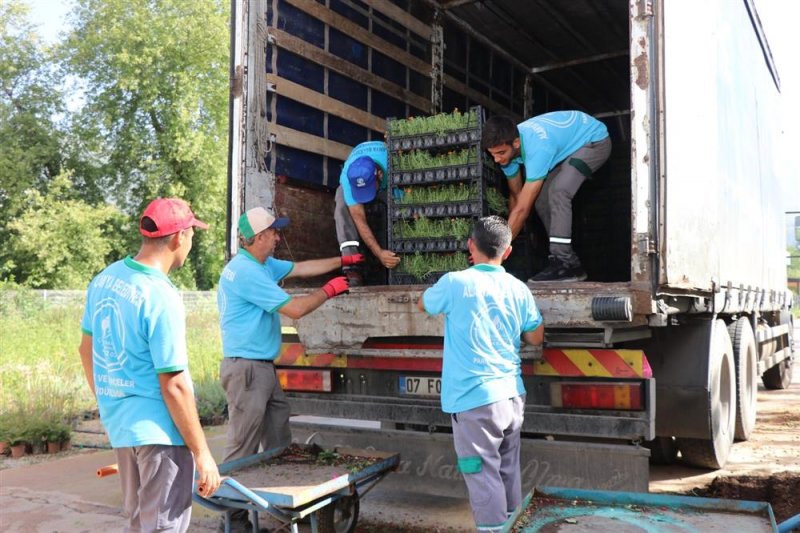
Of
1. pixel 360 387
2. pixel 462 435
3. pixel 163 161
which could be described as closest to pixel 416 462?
pixel 360 387

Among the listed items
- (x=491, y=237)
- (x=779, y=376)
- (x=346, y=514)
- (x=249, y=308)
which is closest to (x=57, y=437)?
(x=249, y=308)

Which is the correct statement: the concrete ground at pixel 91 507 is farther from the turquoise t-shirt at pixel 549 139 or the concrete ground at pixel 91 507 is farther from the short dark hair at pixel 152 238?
the turquoise t-shirt at pixel 549 139

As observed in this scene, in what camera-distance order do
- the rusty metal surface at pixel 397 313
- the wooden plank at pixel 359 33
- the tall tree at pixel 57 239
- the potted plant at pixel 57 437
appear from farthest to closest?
the tall tree at pixel 57 239 < the potted plant at pixel 57 437 < the wooden plank at pixel 359 33 < the rusty metal surface at pixel 397 313

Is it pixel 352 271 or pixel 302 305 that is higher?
pixel 352 271

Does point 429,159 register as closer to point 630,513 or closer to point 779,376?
point 630,513

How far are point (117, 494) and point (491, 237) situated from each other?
333 cm

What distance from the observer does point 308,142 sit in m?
5.04

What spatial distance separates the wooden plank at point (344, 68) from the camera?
15.8 ft

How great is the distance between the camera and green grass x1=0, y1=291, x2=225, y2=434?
7.04 meters

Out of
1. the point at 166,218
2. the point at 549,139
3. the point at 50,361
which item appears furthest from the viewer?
the point at 50,361

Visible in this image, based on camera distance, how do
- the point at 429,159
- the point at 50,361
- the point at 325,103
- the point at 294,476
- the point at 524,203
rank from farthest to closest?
the point at 50,361
the point at 325,103
the point at 429,159
the point at 524,203
the point at 294,476

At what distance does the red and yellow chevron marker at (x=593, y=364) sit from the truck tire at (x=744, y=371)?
2.07 meters

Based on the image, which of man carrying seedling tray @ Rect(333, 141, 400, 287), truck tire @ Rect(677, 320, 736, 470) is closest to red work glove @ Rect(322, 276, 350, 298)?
man carrying seedling tray @ Rect(333, 141, 400, 287)

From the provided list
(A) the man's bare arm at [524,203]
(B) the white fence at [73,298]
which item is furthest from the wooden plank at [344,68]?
(B) the white fence at [73,298]
